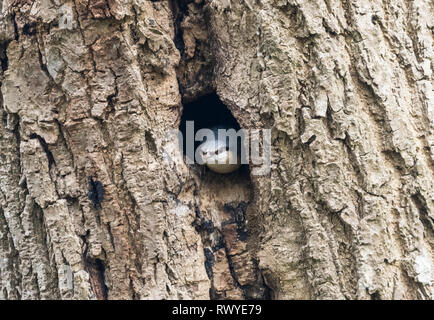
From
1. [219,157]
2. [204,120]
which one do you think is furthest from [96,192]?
[204,120]

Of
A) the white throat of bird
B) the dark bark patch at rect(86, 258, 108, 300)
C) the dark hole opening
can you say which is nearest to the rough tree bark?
the dark bark patch at rect(86, 258, 108, 300)

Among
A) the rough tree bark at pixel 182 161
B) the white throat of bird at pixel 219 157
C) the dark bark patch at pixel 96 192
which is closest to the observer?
the rough tree bark at pixel 182 161

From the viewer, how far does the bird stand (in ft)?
7.72

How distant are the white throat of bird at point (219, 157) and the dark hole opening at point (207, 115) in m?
0.12

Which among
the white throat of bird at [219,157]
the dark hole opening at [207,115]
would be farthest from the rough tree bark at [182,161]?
the dark hole opening at [207,115]

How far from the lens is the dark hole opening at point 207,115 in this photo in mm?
2541

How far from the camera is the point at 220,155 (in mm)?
2348

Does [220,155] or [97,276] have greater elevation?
[220,155]

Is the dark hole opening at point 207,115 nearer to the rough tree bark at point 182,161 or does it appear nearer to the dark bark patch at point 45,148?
the rough tree bark at point 182,161

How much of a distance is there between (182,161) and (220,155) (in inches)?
7.6

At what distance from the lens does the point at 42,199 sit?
7.08 ft

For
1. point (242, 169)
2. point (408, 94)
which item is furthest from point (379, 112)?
point (242, 169)

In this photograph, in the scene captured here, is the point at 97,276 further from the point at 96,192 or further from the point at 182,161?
the point at 182,161

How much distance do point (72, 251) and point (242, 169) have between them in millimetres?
910
